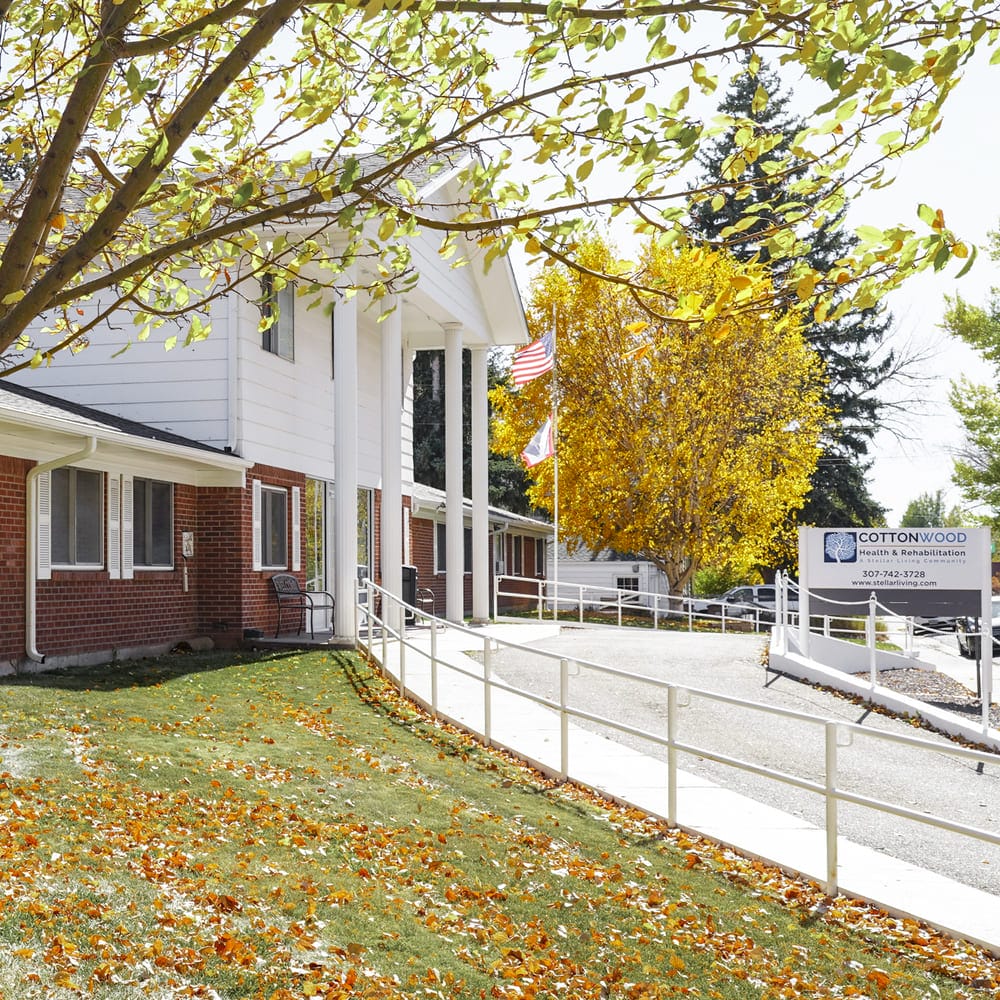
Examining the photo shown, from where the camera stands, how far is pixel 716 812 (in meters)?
9.39

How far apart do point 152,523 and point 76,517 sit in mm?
1851

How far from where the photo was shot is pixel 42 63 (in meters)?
7.51

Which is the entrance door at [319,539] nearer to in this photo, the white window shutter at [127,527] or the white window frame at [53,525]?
the white window shutter at [127,527]

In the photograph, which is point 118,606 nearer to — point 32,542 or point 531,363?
point 32,542

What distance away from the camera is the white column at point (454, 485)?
23.2 m

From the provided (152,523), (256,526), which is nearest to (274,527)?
(256,526)

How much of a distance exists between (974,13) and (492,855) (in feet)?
17.4

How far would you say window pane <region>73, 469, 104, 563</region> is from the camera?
15211mm

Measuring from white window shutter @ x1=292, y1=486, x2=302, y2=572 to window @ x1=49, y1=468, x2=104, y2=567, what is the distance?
15.5ft

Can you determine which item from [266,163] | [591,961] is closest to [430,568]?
[266,163]

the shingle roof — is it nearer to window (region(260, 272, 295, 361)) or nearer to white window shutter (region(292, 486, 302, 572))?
window (region(260, 272, 295, 361))

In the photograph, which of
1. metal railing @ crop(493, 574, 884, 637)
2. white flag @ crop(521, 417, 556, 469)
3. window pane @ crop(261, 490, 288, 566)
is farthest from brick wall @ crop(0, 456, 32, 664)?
metal railing @ crop(493, 574, 884, 637)

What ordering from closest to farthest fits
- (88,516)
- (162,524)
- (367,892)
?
Answer: (367,892)
(88,516)
(162,524)

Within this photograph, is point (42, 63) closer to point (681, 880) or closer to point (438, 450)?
point (681, 880)
